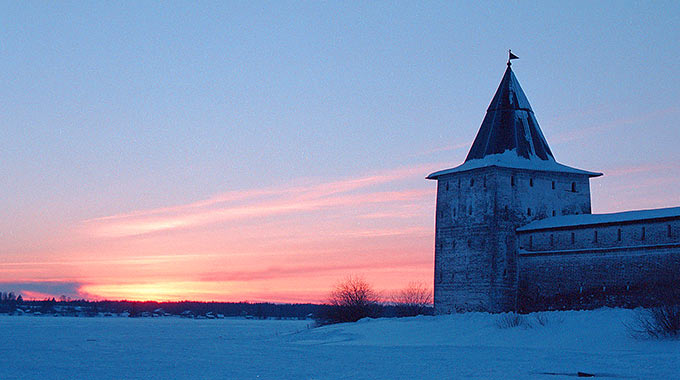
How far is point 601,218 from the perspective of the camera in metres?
30.4

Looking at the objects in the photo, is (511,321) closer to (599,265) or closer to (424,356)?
(599,265)

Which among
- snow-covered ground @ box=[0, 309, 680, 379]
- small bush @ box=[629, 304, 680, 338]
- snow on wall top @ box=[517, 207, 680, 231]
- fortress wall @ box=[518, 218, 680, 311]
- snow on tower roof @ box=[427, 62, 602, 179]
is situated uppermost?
snow on tower roof @ box=[427, 62, 602, 179]

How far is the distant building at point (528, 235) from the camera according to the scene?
28328 mm

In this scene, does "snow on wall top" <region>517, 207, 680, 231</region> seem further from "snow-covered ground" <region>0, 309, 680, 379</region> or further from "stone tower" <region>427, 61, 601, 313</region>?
"snow-covered ground" <region>0, 309, 680, 379</region>

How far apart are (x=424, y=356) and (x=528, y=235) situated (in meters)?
11.6

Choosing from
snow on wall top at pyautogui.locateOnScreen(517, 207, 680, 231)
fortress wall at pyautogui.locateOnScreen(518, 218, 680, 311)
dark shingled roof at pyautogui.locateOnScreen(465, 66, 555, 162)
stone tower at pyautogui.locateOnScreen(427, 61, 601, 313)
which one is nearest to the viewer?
fortress wall at pyautogui.locateOnScreen(518, 218, 680, 311)

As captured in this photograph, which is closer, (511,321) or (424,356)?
(424,356)

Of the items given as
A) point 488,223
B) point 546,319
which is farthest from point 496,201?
point 546,319

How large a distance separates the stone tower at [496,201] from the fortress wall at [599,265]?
0.96 m

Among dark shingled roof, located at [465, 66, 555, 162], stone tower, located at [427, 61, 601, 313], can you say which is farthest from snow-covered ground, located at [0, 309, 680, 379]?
dark shingled roof, located at [465, 66, 555, 162]

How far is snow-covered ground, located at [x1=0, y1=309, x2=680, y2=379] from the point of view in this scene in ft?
62.3

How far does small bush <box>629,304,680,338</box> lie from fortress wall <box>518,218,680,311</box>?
11.2ft

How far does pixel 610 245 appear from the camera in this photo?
1154 inches

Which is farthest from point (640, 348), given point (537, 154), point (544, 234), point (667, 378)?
point (537, 154)
